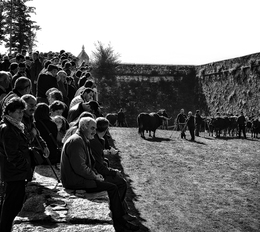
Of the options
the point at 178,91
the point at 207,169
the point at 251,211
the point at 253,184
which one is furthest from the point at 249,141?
the point at 178,91

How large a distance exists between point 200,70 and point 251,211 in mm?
31251

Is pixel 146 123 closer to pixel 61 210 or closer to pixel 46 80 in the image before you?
pixel 46 80


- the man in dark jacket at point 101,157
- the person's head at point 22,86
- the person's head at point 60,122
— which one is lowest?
the man in dark jacket at point 101,157

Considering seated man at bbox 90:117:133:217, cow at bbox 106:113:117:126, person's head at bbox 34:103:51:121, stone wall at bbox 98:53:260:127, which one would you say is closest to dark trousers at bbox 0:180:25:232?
seated man at bbox 90:117:133:217

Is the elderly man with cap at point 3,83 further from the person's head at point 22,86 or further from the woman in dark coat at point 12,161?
the woman in dark coat at point 12,161

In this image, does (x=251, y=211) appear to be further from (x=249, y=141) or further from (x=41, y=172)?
(x=249, y=141)

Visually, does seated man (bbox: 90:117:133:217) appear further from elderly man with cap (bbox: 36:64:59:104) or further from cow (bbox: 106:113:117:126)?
cow (bbox: 106:113:117:126)

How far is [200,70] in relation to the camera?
40969mm

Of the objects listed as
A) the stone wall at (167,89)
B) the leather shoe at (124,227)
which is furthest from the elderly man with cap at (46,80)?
the stone wall at (167,89)

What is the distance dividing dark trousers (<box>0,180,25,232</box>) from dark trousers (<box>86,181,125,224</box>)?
1.26 m

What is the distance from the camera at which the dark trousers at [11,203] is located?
5.52 m

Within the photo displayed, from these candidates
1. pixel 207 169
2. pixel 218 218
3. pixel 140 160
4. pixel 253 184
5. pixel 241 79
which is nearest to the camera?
pixel 218 218

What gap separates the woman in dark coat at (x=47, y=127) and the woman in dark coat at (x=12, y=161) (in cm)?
228

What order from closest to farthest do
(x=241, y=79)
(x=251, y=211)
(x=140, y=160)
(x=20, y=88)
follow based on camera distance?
(x=20, y=88) < (x=251, y=211) < (x=140, y=160) < (x=241, y=79)
